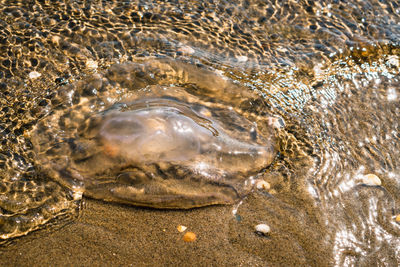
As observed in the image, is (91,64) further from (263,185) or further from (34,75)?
(263,185)

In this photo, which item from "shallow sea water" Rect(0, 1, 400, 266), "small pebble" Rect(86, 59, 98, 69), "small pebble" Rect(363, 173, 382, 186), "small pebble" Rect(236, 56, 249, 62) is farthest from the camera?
"small pebble" Rect(236, 56, 249, 62)

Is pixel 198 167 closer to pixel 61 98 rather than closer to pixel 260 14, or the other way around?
pixel 61 98

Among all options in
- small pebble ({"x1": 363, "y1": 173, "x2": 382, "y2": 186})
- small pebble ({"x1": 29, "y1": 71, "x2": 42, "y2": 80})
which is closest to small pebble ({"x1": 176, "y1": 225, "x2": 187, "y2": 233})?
small pebble ({"x1": 363, "y1": 173, "x2": 382, "y2": 186})

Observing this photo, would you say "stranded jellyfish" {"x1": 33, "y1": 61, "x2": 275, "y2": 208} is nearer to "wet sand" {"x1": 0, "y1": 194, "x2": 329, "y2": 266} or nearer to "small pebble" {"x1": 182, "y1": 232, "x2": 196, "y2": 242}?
"wet sand" {"x1": 0, "y1": 194, "x2": 329, "y2": 266}

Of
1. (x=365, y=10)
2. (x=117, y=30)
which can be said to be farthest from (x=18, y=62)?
(x=365, y=10)

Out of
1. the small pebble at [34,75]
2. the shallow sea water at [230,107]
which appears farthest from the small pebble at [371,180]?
the small pebble at [34,75]

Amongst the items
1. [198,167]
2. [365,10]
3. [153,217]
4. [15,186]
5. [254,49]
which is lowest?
[15,186]

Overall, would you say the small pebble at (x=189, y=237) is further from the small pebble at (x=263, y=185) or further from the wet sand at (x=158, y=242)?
the small pebble at (x=263, y=185)
